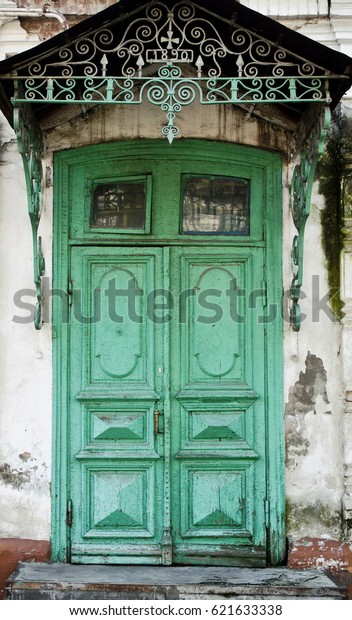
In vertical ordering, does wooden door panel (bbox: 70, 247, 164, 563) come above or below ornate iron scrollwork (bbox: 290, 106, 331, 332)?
below

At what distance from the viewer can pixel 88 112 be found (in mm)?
5059

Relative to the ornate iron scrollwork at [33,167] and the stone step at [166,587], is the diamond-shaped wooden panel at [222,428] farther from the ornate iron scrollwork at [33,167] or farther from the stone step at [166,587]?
the ornate iron scrollwork at [33,167]

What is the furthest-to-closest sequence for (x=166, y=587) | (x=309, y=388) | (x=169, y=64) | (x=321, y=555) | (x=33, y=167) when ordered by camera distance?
(x=309, y=388)
(x=321, y=555)
(x=33, y=167)
(x=166, y=587)
(x=169, y=64)

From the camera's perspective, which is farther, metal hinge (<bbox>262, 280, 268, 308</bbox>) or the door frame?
metal hinge (<bbox>262, 280, 268, 308</bbox>)

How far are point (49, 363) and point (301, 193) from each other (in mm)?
1948

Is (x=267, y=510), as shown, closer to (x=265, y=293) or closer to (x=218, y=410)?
(x=218, y=410)

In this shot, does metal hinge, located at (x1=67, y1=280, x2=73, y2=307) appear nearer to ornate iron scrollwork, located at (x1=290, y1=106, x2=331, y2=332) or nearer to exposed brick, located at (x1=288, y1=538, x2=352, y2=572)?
ornate iron scrollwork, located at (x1=290, y1=106, x2=331, y2=332)

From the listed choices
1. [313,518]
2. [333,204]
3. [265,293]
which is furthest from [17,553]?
[333,204]

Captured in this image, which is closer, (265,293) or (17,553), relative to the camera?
(17,553)

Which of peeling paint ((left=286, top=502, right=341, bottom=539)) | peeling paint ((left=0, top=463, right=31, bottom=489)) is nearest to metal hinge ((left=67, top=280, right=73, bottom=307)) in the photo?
peeling paint ((left=0, top=463, right=31, bottom=489))

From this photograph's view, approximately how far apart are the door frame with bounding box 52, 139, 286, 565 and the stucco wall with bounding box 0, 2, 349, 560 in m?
0.05

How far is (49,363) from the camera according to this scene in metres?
5.01

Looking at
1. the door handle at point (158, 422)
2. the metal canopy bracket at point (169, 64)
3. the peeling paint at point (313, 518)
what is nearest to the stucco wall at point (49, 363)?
the peeling paint at point (313, 518)

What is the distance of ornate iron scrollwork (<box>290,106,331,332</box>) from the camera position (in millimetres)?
4332
